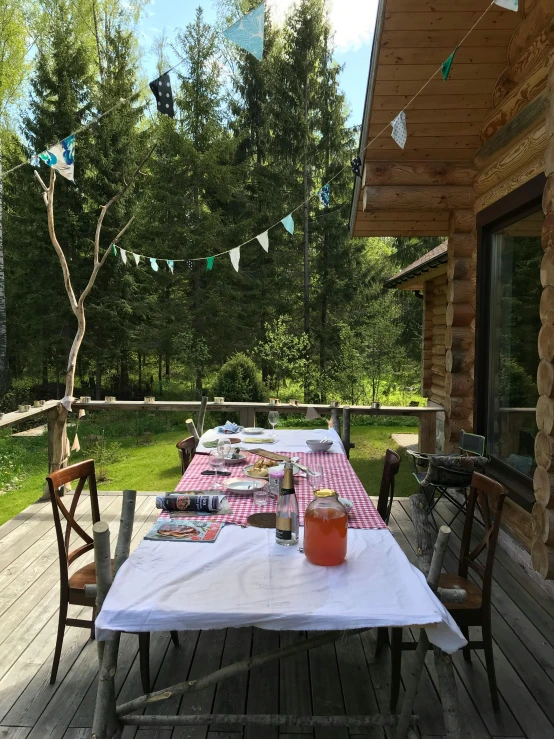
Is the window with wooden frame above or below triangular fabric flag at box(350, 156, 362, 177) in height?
below

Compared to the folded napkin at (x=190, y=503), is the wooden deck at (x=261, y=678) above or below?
below

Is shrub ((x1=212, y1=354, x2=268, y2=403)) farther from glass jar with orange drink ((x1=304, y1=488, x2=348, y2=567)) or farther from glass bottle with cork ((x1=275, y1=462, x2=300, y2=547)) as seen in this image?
glass jar with orange drink ((x1=304, y1=488, x2=348, y2=567))

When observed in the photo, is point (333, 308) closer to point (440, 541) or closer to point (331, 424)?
point (331, 424)

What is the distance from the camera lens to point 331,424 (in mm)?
4469

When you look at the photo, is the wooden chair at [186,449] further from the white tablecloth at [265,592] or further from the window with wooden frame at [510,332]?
the window with wooden frame at [510,332]

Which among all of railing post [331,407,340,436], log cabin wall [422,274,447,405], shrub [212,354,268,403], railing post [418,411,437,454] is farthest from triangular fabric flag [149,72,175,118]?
log cabin wall [422,274,447,405]

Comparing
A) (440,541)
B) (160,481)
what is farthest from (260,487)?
(160,481)

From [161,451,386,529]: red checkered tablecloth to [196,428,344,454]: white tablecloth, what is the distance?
116mm

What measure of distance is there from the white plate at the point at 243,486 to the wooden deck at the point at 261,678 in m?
0.78

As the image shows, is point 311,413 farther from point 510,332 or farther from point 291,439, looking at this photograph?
point 510,332

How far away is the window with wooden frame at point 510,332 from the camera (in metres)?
3.71

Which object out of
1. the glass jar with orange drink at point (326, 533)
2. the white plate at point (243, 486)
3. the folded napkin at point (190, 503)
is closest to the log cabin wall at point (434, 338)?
the white plate at point (243, 486)

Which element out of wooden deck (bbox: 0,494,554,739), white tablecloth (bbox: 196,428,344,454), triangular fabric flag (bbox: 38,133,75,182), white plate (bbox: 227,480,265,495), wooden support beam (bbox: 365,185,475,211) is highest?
triangular fabric flag (bbox: 38,133,75,182)

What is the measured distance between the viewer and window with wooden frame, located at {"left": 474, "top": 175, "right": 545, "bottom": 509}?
146 inches
